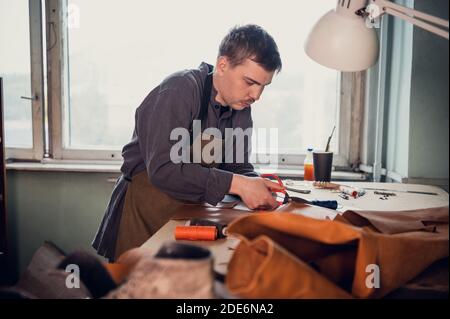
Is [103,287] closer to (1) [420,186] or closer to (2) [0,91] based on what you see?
(1) [420,186]

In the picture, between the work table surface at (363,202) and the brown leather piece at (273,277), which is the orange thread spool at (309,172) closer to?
the work table surface at (363,202)

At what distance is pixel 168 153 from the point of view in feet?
Answer: 4.48

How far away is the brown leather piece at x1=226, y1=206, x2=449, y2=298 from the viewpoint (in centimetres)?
62

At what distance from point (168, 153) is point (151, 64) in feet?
4.66

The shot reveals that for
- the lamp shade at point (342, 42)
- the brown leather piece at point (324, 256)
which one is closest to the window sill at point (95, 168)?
the lamp shade at point (342, 42)

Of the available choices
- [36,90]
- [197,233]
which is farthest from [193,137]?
[36,90]

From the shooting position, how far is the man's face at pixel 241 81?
148 cm

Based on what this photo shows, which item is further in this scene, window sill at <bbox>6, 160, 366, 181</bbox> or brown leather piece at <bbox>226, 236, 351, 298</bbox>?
window sill at <bbox>6, 160, 366, 181</bbox>

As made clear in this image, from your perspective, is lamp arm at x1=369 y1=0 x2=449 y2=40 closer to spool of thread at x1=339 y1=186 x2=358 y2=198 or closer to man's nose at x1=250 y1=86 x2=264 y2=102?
man's nose at x1=250 y1=86 x2=264 y2=102

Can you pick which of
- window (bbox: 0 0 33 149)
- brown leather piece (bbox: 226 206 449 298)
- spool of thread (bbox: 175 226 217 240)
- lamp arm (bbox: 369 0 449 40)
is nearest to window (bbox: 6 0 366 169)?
window (bbox: 0 0 33 149)

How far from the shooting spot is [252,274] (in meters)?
0.67

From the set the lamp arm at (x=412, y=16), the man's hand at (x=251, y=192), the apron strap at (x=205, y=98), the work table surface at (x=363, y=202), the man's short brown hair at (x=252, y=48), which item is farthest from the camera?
the apron strap at (x=205, y=98)

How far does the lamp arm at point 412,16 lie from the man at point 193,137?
48 centimetres

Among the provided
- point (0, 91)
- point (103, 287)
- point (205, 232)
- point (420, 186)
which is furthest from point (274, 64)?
point (0, 91)
